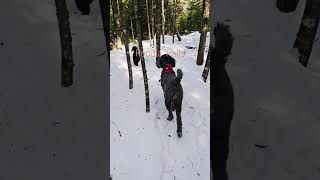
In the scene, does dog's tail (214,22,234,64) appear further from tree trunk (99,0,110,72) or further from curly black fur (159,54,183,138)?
curly black fur (159,54,183,138)

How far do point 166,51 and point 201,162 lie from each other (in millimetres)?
10140

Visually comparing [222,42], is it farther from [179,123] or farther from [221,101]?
[179,123]

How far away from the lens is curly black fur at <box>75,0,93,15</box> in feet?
3.36

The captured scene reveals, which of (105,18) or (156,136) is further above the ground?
(105,18)

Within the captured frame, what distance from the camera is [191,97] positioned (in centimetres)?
1054

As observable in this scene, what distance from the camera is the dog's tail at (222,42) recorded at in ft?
3.32

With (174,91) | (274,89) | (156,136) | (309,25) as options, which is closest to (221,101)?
(274,89)

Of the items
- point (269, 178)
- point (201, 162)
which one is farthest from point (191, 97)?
point (269, 178)

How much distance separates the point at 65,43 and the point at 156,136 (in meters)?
8.03

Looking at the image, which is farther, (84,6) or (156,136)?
(156,136)

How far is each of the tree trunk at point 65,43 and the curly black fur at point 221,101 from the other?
42cm

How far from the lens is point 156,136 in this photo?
8953mm

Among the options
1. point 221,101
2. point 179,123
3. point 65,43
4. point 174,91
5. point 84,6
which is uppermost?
point 84,6

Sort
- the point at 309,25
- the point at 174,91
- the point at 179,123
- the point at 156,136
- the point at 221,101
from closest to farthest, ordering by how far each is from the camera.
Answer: the point at 309,25 → the point at 221,101 → the point at 174,91 → the point at 179,123 → the point at 156,136
